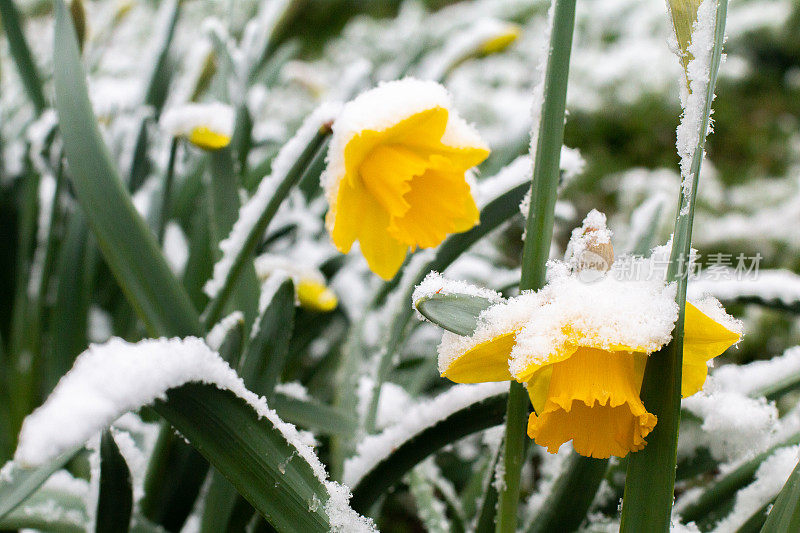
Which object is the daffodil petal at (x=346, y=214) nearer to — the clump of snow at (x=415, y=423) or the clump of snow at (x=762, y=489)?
the clump of snow at (x=415, y=423)

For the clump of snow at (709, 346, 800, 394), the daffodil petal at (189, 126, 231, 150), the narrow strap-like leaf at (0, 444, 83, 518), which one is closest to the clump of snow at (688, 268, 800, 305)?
the clump of snow at (709, 346, 800, 394)

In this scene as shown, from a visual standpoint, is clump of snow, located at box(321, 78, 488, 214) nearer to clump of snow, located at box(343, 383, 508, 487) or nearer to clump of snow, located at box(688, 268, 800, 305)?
clump of snow, located at box(343, 383, 508, 487)

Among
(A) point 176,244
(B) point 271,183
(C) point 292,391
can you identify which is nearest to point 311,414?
(C) point 292,391

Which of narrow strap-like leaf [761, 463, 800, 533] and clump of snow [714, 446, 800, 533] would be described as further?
clump of snow [714, 446, 800, 533]

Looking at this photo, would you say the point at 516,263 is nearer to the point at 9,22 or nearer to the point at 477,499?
the point at 477,499

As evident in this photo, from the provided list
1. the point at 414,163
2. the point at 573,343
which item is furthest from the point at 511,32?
the point at 573,343

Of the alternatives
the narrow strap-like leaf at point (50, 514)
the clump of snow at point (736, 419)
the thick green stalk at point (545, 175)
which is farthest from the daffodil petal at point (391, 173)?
the narrow strap-like leaf at point (50, 514)
